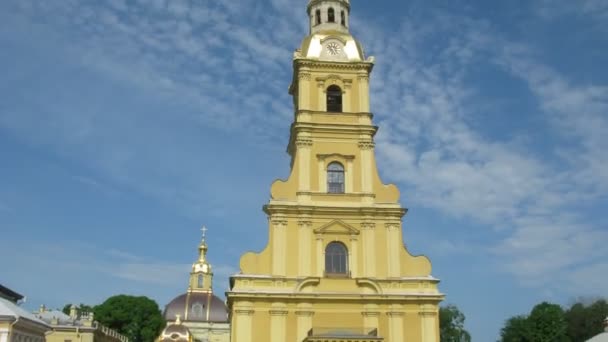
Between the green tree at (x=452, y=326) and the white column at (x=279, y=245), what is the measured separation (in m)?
37.8

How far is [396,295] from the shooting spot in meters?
33.0

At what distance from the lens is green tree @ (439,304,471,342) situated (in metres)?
66.3

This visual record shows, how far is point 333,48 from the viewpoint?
3881 cm

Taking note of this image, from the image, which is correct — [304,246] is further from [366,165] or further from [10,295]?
[10,295]

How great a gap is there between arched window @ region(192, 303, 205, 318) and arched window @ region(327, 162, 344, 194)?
184 ft

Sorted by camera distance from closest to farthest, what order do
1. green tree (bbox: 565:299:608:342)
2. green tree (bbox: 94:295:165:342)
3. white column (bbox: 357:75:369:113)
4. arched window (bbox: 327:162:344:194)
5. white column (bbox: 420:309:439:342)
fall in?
→ white column (bbox: 420:309:439:342)
arched window (bbox: 327:162:344:194)
white column (bbox: 357:75:369:113)
green tree (bbox: 565:299:608:342)
green tree (bbox: 94:295:165:342)

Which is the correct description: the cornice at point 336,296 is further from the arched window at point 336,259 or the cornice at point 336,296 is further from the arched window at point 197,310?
the arched window at point 197,310

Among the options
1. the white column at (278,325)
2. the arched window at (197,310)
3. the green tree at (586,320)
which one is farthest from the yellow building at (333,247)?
the arched window at (197,310)

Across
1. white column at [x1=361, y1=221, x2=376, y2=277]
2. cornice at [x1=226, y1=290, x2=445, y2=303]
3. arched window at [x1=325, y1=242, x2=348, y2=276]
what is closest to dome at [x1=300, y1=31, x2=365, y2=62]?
white column at [x1=361, y1=221, x2=376, y2=277]

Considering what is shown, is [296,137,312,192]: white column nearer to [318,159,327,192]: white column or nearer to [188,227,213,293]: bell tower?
[318,159,327,192]: white column

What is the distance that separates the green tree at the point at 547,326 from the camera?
5741 cm

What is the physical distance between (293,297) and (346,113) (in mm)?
11225

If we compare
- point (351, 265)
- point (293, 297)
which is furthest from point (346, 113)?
point (293, 297)

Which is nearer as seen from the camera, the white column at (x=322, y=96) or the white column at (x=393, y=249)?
the white column at (x=393, y=249)
